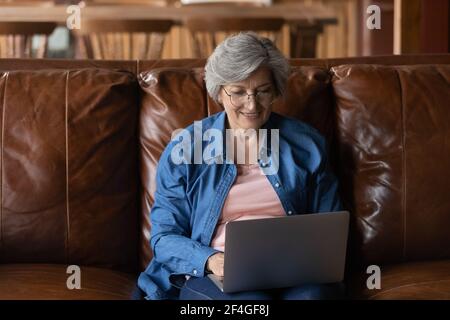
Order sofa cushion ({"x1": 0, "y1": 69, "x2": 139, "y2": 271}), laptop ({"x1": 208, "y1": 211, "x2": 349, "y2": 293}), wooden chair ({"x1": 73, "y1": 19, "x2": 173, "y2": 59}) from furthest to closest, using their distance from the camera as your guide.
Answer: wooden chair ({"x1": 73, "y1": 19, "x2": 173, "y2": 59}), sofa cushion ({"x1": 0, "y1": 69, "x2": 139, "y2": 271}), laptop ({"x1": 208, "y1": 211, "x2": 349, "y2": 293})

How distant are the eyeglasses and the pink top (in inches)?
7.8

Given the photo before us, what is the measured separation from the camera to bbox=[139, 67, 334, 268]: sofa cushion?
7.04 feet

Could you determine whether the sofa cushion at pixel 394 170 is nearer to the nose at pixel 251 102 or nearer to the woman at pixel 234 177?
the woman at pixel 234 177

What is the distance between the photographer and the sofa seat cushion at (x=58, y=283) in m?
1.82


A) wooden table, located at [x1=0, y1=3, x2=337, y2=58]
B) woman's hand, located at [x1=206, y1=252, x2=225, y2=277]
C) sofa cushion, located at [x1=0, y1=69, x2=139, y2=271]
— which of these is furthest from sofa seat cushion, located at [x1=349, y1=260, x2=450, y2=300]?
wooden table, located at [x1=0, y1=3, x2=337, y2=58]

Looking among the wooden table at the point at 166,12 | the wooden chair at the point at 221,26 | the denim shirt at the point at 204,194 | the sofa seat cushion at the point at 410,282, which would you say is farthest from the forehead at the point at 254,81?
the wooden table at the point at 166,12

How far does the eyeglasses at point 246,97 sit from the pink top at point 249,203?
198 mm

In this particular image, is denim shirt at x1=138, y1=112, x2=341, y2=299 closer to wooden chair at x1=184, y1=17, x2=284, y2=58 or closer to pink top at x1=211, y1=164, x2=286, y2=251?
pink top at x1=211, y1=164, x2=286, y2=251

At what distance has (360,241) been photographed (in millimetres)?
2133

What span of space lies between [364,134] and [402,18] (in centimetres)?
143

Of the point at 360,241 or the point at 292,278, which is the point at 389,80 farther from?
the point at 292,278

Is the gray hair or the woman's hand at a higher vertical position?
the gray hair

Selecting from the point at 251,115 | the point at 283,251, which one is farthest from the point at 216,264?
the point at 251,115
